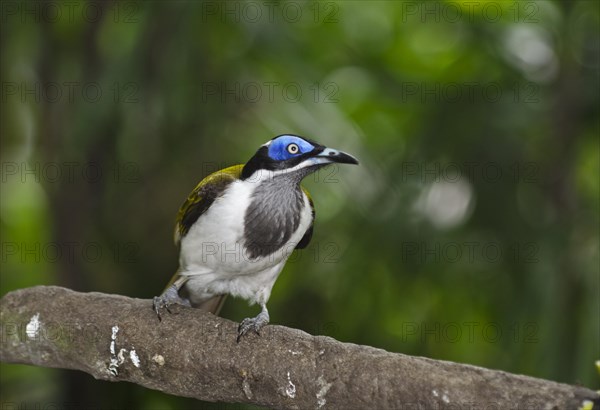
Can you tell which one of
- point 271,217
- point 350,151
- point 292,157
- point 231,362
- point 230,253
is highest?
point 292,157

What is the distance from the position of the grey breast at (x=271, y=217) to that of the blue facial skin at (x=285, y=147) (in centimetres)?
12

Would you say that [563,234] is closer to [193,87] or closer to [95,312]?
[193,87]

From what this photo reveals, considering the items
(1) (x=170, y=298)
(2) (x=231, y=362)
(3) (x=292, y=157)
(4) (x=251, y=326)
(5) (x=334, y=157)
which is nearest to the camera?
(2) (x=231, y=362)

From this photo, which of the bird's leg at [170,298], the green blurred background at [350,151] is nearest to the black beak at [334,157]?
the bird's leg at [170,298]

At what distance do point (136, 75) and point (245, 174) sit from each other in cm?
151

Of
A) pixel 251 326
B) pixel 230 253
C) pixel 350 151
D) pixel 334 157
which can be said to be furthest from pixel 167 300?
pixel 350 151

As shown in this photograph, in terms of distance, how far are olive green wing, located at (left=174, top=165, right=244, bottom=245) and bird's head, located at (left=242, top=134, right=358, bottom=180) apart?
0.17 metres

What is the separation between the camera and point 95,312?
131 inches

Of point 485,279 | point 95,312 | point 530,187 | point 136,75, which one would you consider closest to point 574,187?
point 530,187

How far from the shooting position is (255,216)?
3.53 meters

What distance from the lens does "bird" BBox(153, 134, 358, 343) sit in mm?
3467

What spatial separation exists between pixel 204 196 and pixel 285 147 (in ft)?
1.46

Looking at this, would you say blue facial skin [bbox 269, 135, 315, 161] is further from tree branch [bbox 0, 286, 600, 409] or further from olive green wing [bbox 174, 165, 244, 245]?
tree branch [bbox 0, 286, 600, 409]

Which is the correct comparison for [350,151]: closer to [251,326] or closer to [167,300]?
[167,300]
